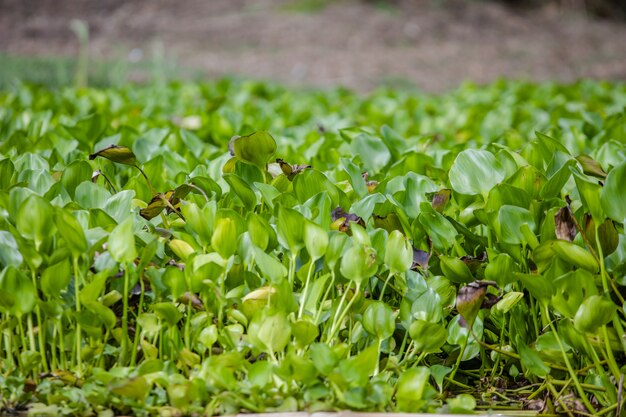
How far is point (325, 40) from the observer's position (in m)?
11.7

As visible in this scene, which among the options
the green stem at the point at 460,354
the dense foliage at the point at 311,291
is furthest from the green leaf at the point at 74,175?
the green stem at the point at 460,354

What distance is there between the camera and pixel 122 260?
1.62m

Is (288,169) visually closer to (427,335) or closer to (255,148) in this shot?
(255,148)

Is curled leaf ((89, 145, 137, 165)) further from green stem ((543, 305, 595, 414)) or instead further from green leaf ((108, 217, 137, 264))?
green stem ((543, 305, 595, 414))

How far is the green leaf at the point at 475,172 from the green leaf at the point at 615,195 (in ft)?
1.07

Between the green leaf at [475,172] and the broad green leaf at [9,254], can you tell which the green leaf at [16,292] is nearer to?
the broad green leaf at [9,254]

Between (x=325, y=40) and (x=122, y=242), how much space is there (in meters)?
10.5

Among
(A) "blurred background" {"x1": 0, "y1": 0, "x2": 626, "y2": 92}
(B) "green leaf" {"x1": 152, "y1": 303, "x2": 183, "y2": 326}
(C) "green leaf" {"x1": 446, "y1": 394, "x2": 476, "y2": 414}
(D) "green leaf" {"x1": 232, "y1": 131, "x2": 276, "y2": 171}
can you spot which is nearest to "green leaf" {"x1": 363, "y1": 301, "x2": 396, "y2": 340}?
(C) "green leaf" {"x1": 446, "y1": 394, "x2": 476, "y2": 414}

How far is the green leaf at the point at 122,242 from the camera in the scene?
161 centimetres

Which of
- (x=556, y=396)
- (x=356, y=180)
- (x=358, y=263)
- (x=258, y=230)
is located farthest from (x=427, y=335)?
(x=356, y=180)

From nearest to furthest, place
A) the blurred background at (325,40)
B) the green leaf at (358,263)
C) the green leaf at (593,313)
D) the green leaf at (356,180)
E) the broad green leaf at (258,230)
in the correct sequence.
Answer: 1. the green leaf at (593,313)
2. the green leaf at (358,263)
3. the broad green leaf at (258,230)
4. the green leaf at (356,180)
5. the blurred background at (325,40)

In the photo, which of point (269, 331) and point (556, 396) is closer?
point (269, 331)

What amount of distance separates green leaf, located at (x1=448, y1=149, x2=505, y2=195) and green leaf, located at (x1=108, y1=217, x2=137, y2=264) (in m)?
0.87

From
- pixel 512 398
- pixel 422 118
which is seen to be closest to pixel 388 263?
pixel 512 398
